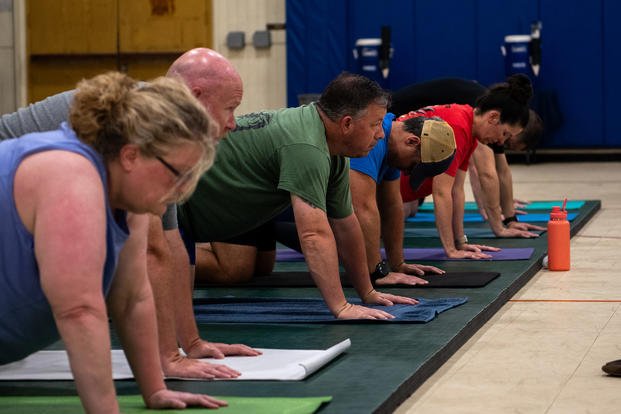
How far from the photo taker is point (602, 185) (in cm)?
1211

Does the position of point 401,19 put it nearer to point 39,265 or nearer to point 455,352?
point 455,352

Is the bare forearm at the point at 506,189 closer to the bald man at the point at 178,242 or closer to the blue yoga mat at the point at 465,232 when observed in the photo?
the blue yoga mat at the point at 465,232

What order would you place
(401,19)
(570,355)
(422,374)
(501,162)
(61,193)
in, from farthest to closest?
Answer: (401,19), (501,162), (570,355), (422,374), (61,193)

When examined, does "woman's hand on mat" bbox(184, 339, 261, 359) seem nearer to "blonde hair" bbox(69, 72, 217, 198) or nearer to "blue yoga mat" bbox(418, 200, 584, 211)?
"blonde hair" bbox(69, 72, 217, 198)

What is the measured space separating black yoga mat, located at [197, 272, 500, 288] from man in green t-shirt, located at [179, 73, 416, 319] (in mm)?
687

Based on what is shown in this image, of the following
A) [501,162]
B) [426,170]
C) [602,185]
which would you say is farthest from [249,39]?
[426,170]

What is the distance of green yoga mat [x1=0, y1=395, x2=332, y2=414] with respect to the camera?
292cm

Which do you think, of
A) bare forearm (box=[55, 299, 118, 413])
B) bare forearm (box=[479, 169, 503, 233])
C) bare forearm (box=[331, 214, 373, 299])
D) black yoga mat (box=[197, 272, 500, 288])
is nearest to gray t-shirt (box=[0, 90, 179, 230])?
bare forearm (box=[331, 214, 373, 299])

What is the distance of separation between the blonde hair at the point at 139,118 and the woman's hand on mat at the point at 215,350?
1440mm

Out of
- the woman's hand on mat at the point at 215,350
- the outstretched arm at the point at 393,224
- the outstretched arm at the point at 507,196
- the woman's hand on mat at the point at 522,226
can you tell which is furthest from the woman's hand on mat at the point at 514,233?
the woman's hand on mat at the point at 215,350

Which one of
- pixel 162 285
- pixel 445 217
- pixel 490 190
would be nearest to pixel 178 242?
pixel 162 285

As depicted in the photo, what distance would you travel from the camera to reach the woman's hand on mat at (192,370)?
340cm

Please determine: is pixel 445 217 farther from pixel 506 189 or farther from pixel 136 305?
pixel 136 305

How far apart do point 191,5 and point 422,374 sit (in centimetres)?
1348
